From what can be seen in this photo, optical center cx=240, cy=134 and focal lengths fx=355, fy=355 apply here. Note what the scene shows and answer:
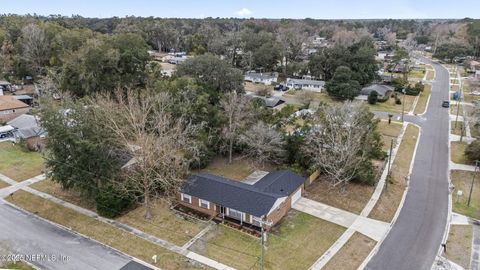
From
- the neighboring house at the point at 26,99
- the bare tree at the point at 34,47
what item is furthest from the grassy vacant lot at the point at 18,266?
the bare tree at the point at 34,47

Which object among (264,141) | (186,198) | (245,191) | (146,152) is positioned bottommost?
(186,198)

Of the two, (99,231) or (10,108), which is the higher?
(10,108)

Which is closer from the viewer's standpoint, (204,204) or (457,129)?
(204,204)

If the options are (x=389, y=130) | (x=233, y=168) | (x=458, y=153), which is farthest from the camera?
(x=389, y=130)

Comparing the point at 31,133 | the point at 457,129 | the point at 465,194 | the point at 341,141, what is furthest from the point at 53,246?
the point at 457,129

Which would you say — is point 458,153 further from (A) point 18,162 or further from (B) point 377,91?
(A) point 18,162

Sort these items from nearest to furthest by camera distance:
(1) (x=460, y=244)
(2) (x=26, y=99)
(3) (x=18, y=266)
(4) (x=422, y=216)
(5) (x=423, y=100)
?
1. (3) (x=18, y=266)
2. (1) (x=460, y=244)
3. (4) (x=422, y=216)
4. (2) (x=26, y=99)
5. (5) (x=423, y=100)

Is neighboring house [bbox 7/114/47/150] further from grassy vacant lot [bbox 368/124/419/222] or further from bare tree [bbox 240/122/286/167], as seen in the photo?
grassy vacant lot [bbox 368/124/419/222]
